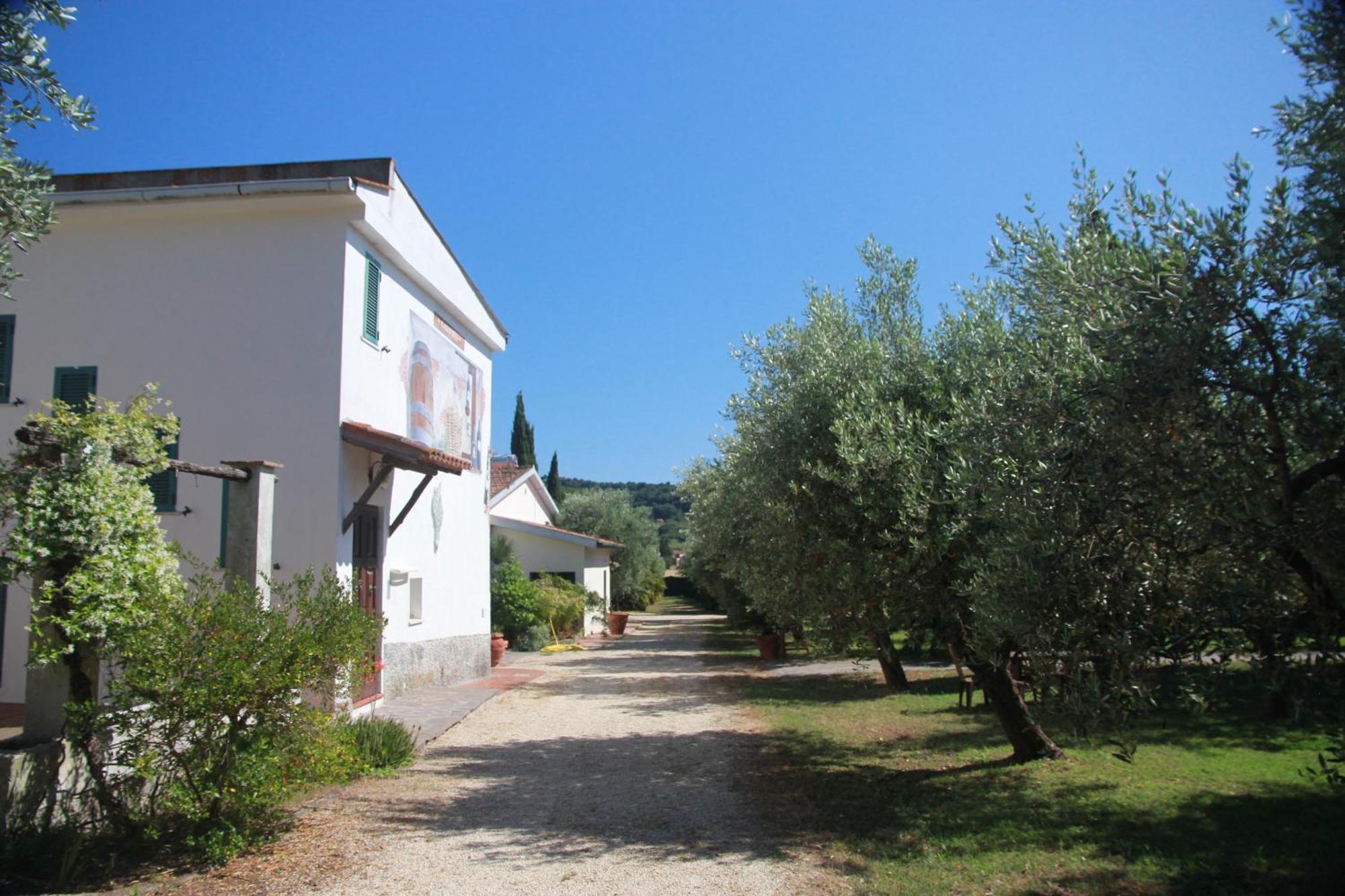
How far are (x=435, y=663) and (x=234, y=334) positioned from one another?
22.1 feet

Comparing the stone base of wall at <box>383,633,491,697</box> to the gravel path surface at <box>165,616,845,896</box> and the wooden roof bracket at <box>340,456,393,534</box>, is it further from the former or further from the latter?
the wooden roof bracket at <box>340,456,393,534</box>

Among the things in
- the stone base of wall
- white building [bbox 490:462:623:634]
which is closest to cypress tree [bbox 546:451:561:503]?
white building [bbox 490:462:623:634]

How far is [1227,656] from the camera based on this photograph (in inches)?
170

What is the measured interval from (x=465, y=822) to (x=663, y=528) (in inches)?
3562

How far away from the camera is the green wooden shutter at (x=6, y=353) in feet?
37.6

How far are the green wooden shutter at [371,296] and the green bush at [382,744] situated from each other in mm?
5162

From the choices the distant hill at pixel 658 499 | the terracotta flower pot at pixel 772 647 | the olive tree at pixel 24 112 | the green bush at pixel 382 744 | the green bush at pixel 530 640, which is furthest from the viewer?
the distant hill at pixel 658 499

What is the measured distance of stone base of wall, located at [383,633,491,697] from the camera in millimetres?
13445

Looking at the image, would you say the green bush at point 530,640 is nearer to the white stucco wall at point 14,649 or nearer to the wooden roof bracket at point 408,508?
the wooden roof bracket at point 408,508

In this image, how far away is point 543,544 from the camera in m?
30.9

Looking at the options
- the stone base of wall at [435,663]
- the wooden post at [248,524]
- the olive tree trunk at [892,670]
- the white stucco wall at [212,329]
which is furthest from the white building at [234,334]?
the olive tree trunk at [892,670]

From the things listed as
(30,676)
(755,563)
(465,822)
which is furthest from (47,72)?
(755,563)

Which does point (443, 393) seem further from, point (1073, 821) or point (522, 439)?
point (522, 439)

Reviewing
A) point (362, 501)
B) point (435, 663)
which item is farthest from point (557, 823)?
point (435, 663)
